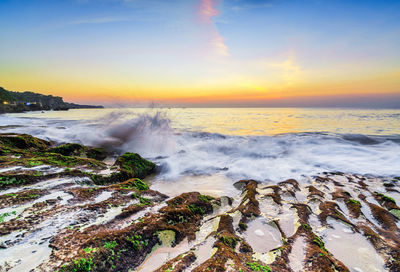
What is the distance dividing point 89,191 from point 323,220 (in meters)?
6.04

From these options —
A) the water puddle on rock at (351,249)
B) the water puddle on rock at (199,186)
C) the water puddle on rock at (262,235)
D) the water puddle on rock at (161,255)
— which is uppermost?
the water puddle on rock at (161,255)

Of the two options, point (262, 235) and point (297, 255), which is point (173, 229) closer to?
point (262, 235)

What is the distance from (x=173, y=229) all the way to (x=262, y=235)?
6.20ft

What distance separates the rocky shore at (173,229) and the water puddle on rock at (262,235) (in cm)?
2

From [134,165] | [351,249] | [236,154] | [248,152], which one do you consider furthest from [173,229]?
[248,152]

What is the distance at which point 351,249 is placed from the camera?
11.5 feet

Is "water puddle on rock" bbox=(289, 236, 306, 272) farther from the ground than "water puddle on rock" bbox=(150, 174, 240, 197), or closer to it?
farther from the ground

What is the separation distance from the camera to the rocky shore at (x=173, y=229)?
9.00 feet

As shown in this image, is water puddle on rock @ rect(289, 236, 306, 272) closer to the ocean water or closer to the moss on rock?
the ocean water

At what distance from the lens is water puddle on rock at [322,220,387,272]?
3.15 m

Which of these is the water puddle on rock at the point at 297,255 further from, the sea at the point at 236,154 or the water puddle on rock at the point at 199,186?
the sea at the point at 236,154

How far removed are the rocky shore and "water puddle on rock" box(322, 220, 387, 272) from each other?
2cm

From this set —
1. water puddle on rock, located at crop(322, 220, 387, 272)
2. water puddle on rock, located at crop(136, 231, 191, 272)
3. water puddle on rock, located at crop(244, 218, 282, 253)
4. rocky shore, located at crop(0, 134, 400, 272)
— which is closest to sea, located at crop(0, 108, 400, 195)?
rocky shore, located at crop(0, 134, 400, 272)

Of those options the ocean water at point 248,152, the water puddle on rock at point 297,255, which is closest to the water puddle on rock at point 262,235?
the water puddle on rock at point 297,255
